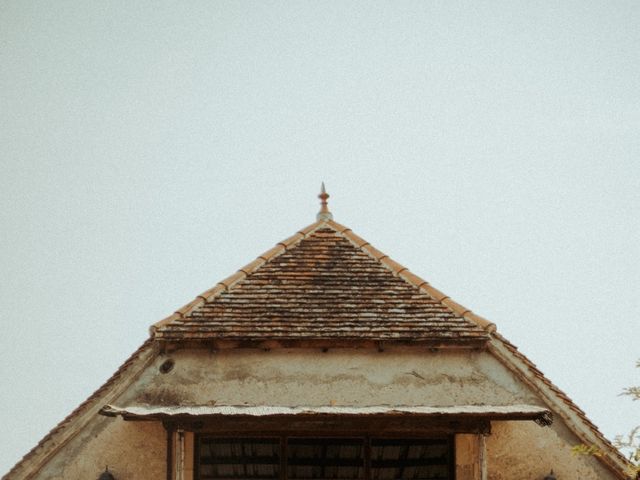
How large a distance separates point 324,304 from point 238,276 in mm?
1291

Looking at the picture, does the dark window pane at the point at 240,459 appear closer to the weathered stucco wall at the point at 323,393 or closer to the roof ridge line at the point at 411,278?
the weathered stucco wall at the point at 323,393

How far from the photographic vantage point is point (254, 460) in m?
10.3

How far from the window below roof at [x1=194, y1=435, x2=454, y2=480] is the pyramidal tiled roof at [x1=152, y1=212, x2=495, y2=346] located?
1.23 meters

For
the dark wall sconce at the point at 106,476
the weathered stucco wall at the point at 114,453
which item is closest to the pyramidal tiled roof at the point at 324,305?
the weathered stucco wall at the point at 114,453

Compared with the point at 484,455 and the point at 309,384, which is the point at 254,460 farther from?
the point at 484,455

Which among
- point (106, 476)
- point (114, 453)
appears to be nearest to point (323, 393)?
point (114, 453)

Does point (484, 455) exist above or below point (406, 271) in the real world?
below

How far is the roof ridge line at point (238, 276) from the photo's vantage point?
35.6 feet

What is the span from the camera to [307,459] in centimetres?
1031

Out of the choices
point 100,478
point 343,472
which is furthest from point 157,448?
point 343,472

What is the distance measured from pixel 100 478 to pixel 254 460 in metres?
1.81

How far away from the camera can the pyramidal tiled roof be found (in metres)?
10.7

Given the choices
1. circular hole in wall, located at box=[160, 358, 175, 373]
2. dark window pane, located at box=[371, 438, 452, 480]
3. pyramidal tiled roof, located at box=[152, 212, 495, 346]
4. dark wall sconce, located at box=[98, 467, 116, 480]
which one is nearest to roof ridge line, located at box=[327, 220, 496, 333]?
pyramidal tiled roof, located at box=[152, 212, 495, 346]

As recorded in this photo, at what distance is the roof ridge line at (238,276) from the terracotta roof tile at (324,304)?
1cm
